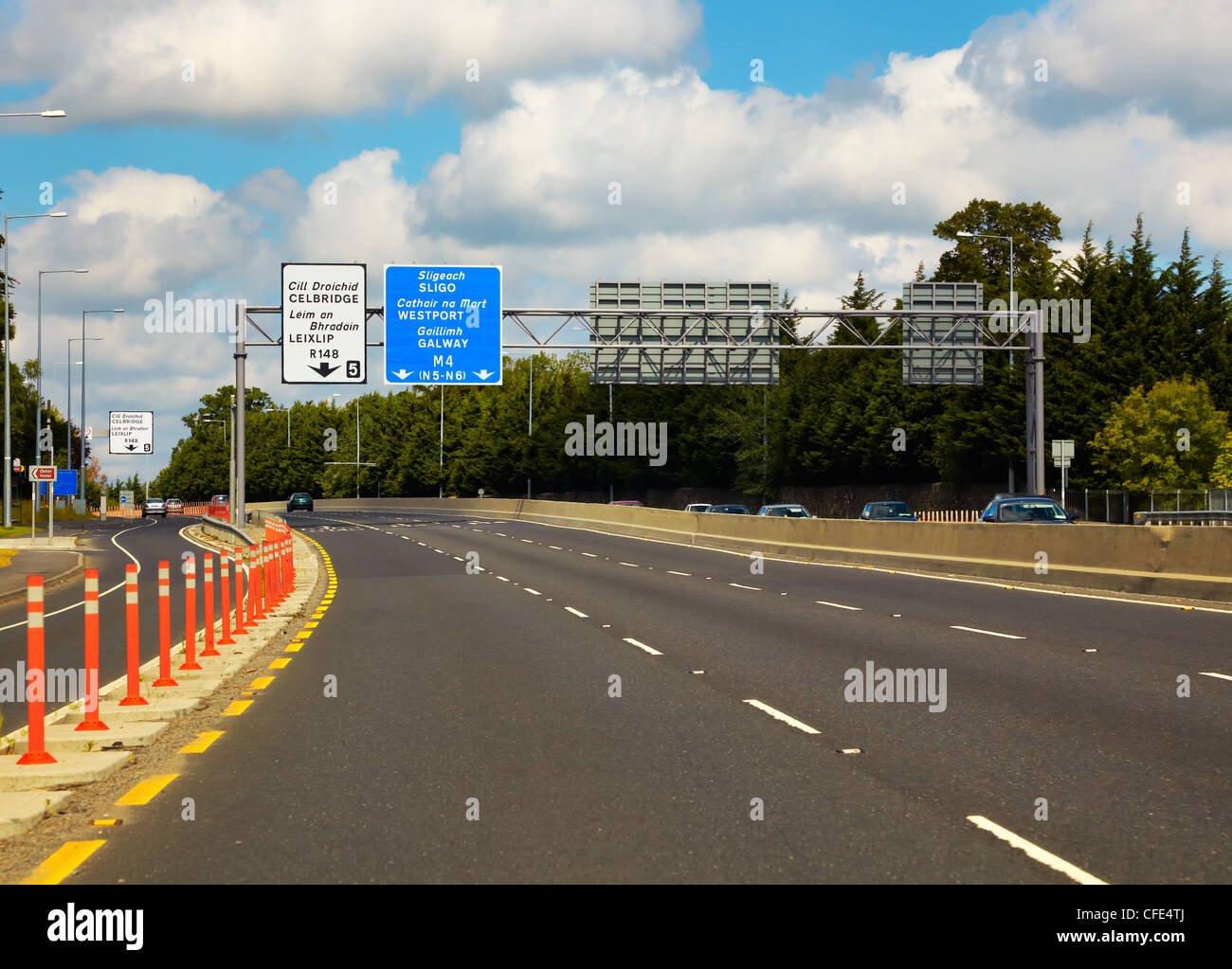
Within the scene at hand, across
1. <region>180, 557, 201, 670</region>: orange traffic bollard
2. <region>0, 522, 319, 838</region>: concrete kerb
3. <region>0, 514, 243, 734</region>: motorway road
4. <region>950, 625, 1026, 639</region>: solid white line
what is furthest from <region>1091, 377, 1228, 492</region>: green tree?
<region>180, 557, 201, 670</region>: orange traffic bollard

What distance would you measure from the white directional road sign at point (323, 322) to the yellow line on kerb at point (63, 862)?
31597mm

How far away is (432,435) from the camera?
14238 centimetres

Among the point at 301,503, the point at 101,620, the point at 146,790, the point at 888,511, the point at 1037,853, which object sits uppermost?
the point at 888,511

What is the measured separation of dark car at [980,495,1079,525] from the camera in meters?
28.2

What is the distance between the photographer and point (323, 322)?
37656mm

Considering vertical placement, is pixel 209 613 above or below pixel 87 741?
above

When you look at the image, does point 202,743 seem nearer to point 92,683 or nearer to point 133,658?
point 92,683

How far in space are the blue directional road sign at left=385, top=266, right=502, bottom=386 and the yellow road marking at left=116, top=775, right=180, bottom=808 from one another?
3134 centimetres

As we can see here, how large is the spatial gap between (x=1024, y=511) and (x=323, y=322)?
778 inches

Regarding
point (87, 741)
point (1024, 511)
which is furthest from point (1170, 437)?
point (87, 741)

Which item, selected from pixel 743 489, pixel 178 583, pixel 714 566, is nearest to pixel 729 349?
pixel 714 566

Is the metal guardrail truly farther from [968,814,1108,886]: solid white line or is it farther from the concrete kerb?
[968,814,1108,886]: solid white line
